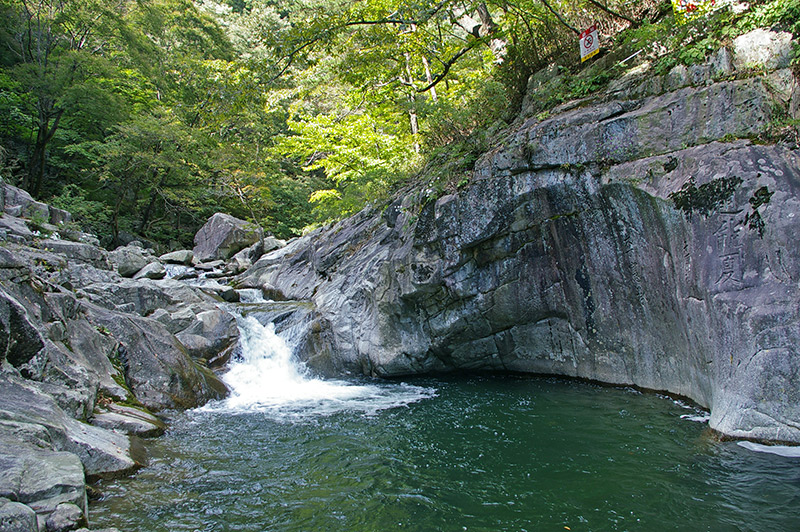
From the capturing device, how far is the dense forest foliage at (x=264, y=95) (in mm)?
9273

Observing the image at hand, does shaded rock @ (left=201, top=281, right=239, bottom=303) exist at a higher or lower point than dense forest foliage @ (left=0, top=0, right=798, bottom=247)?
lower

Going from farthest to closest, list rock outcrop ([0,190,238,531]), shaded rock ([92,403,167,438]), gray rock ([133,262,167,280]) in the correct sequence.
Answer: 1. gray rock ([133,262,167,280])
2. shaded rock ([92,403,167,438])
3. rock outcrop ([0,190,238,531])

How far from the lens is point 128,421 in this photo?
256 inches

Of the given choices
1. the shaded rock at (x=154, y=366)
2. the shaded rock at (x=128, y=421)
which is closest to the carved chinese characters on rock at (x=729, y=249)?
the shaded rock at (x=128, y=421)

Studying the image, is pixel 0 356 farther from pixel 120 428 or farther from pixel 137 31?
pixel 137 31

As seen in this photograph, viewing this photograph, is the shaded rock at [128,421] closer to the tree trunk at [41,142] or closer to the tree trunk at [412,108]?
the tree trunk at [412,108]

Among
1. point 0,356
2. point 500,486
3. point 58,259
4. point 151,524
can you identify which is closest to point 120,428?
point 0,356

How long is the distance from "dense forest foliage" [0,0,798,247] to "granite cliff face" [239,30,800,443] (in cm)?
110

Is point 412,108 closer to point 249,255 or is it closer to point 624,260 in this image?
point 624,260

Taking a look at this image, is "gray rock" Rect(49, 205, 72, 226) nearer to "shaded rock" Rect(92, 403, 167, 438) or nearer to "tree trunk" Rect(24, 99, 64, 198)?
"tree trunk" Rect(24, 99, 64, 198)

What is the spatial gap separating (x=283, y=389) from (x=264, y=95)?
6669mm

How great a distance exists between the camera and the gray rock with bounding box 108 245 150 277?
60.6ft

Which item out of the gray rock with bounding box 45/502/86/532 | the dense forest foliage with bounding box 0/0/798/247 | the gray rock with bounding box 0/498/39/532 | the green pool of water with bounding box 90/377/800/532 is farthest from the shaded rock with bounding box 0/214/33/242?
the gray rock with bounding box 0/498/39/532

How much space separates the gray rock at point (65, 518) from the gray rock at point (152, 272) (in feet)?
52.2
